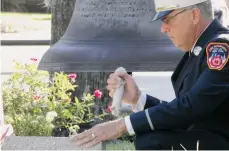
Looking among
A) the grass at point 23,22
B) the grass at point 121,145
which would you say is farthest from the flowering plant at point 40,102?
the grass at point 23,22

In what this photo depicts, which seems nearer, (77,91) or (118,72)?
(118,72)

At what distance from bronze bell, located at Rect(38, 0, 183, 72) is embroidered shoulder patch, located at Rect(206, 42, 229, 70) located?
3.20ft

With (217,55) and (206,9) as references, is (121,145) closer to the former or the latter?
(206,9)

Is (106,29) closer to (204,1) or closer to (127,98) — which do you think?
(127,98)

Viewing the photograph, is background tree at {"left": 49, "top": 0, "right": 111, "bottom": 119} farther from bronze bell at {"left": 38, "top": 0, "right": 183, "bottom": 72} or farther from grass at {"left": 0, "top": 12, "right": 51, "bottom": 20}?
grass at {"left": 0, "top": 12, "right": 51, "bottom": 20}

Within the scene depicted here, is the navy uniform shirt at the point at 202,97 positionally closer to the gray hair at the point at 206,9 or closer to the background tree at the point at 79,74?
the gray hair at the point at 206,9

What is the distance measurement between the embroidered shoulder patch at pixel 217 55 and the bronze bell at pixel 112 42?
974 millimetres

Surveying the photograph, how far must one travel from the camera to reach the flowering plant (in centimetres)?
481

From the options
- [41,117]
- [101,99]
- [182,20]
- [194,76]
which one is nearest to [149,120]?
[194,76]

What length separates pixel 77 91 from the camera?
18.3 feet

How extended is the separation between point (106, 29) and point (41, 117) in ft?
4.20

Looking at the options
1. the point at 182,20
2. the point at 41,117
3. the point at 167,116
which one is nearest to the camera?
the point at 167,116

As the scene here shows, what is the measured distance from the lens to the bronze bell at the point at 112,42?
349cm

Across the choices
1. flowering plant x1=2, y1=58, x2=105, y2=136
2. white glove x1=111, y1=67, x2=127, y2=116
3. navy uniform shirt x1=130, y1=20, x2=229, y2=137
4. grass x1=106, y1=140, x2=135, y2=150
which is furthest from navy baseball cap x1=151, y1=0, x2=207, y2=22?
flowering plant x1=2, y1=58, x2=105, y2=136
